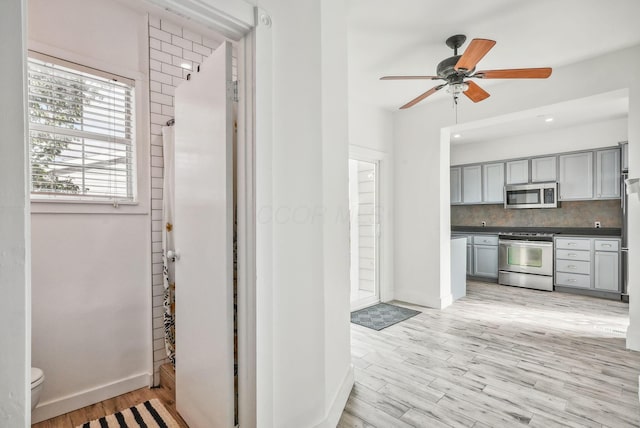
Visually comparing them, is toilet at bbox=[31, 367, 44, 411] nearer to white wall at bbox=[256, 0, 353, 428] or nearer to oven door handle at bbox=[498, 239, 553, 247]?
white wall at bbox=[256, 0, 353, 428]

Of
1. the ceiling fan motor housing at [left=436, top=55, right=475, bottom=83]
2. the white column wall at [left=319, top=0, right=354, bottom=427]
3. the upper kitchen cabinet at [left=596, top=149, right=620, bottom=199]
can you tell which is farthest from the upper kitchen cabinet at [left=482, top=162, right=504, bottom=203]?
the white column wall at [left=319, top=0, right=354, bottom=427]

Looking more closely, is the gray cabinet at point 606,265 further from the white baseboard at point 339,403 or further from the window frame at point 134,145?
the window frame at point 134,145

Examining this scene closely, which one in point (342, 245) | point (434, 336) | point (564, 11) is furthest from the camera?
point (434, 336)

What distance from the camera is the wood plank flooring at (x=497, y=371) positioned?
1962 millimetres

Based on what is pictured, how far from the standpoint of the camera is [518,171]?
18.8ft

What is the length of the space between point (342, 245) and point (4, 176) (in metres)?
1.59

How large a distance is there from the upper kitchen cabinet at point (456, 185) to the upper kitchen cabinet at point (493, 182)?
1.50ft

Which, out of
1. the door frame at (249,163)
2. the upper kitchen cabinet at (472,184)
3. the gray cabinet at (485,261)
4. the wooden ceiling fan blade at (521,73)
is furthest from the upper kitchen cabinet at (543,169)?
the door frame at (249,163)

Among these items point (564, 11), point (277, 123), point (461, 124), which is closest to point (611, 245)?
point (461, 124)

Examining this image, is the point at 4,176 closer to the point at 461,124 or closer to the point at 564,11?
the point at 564,11

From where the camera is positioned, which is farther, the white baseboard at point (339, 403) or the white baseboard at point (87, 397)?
the white baseboard at point (87, 397)

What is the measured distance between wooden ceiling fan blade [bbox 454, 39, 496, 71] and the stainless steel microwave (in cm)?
397

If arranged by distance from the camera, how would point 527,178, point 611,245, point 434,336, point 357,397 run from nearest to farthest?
point 357,397 → point 434,336 → point 611,245 → point 527,178

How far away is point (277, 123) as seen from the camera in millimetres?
1537
